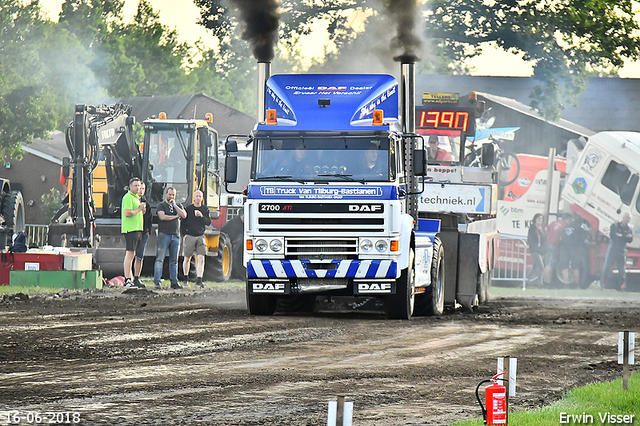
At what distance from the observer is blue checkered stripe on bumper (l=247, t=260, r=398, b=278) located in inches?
602

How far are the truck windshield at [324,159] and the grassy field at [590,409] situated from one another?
6151 millimetres

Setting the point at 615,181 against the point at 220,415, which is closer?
the point at 220,415

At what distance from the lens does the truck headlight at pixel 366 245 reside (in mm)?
15250

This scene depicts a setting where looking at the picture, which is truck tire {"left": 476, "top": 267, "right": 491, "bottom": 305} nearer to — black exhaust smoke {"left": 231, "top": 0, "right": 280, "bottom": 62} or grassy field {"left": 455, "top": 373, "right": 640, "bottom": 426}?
black exhaust smoke {"left": 231, "top": 0, "right": 280, "bottom": 62}

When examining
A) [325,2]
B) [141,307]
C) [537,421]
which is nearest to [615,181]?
[325,2]

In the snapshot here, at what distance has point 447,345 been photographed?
41.8 ft

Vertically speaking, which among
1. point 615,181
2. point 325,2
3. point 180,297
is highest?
point 325,2

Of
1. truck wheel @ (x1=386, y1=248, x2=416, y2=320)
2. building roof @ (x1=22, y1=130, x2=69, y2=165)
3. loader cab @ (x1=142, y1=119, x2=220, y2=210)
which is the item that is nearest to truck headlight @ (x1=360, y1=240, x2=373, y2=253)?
truck wheel @ (x1=386, y1=248, x2=416, y2=320)

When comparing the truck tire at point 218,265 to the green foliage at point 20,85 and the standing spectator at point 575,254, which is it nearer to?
the standing spectator at point 575,254

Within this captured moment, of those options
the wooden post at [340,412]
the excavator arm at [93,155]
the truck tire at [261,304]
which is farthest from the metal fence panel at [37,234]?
the wooden post at [340,412]

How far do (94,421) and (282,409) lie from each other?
1467 millimetres

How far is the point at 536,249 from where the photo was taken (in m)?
33.2

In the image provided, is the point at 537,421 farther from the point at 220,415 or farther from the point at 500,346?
the point at 500,346

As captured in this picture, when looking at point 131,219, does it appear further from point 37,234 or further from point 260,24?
point 37,234
